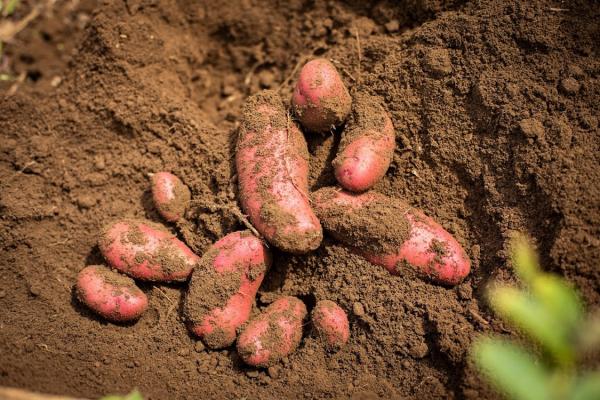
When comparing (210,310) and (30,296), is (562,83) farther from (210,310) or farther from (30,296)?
(30,296)

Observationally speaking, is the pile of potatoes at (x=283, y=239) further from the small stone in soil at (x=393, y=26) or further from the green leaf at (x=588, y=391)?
the green leaf at (x=588, y=391)

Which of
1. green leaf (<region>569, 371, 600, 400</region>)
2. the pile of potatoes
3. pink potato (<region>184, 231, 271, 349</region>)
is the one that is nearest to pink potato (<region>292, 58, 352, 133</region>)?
the pile of potatoes

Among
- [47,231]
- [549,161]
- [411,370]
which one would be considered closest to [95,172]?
[47,231]

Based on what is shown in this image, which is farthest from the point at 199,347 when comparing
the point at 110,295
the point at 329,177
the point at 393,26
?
the point at 393,26

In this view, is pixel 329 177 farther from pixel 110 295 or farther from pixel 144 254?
pixel 110 295

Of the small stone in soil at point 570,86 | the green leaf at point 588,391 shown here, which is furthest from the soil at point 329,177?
the green leaf at point 588,391
